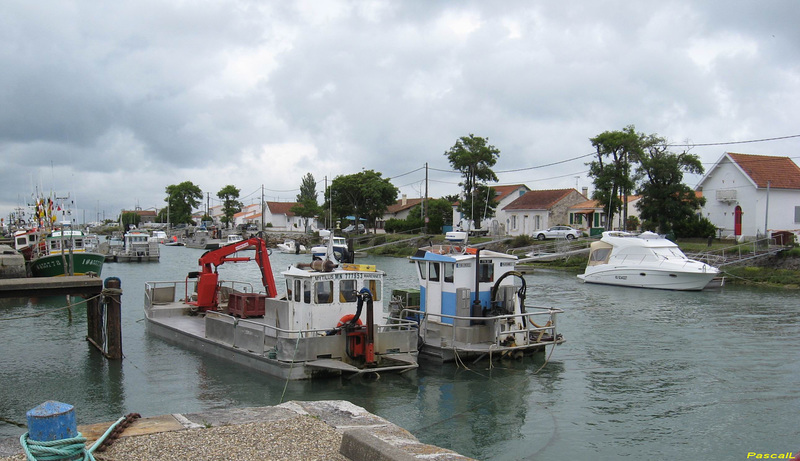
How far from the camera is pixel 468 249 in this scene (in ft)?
62.1

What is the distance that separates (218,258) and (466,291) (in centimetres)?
902

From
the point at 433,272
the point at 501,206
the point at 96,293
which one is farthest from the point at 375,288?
the point at 501,206

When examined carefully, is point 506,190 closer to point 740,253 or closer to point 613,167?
point 613,167

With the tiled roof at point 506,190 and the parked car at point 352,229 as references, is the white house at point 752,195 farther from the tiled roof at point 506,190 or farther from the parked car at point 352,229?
the parked car at point 352,229

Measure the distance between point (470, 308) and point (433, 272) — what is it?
4.91 ft

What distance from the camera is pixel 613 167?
2085 inches

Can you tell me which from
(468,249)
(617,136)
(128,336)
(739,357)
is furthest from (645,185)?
(128,336)

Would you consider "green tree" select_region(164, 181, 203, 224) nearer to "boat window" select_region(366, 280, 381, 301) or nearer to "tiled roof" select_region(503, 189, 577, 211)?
"tiled roof" select_region(503, 189, 577, 211)

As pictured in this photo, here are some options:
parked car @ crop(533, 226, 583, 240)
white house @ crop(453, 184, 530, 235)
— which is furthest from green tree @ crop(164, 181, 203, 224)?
parked car @ crop(533, 226, 583, 240)

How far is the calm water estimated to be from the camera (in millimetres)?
12477

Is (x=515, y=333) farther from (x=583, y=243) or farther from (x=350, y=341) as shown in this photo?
(x=583, y=243)

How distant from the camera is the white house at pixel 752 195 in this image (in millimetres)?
46344

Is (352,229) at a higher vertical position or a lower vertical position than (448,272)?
lower

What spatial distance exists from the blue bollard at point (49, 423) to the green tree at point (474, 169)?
64.3 meters
